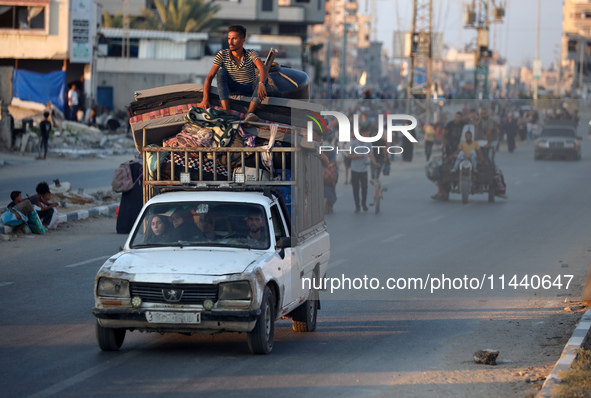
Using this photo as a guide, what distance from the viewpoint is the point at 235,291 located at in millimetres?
7391

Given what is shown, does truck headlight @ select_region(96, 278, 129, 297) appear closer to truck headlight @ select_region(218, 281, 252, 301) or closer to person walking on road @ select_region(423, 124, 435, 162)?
truck headlight @ select_region(218, 281, 252, 301)

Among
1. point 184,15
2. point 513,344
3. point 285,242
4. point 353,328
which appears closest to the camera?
point 285,242

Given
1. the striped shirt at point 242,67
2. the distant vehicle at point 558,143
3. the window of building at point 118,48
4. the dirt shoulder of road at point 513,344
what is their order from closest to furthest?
1. the dirt shoulder of road at point 513,344
2. the striped shirt at point 242,67
3. the distant vehicle at point 558,143
4. the window of building at point 118,48

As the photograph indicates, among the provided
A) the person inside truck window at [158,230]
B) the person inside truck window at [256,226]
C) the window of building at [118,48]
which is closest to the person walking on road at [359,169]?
the person inside truck window at [256,226]

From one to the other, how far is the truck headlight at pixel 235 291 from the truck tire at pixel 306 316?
5.61 ft

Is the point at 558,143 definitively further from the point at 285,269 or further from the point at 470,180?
the point at 285,269

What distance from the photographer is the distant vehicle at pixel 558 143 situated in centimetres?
3027

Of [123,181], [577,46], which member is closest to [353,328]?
[123,181]

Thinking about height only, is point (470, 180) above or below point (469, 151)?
below

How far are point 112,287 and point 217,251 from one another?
981 mm

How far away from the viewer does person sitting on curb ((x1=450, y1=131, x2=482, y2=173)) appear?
921 inches

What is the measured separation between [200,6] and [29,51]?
26.1 m

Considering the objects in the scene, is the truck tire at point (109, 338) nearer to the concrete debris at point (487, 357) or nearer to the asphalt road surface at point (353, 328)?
the asphalt road surface at point (353, 328)

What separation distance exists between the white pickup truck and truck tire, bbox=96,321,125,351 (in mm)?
13
